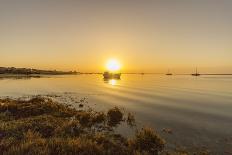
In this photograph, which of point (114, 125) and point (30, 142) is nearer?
point (30, 142)

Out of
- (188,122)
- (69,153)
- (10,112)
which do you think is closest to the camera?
(69,153)

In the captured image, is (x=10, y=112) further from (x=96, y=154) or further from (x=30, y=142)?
(x=96, y=154)

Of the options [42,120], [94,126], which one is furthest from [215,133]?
[42,120]

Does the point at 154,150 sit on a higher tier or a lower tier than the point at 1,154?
lower

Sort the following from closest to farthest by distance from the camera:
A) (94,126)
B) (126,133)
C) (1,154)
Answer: (1,154)
(126,133)
(94,126)

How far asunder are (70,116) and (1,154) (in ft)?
44.4

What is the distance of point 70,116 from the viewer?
24797 mm

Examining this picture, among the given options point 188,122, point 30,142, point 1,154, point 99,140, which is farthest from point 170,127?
point 1,154

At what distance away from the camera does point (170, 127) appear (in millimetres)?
22375

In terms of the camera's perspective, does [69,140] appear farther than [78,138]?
No

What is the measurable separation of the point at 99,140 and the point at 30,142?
4491 mm

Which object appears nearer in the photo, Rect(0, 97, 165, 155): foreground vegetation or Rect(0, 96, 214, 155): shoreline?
Rect(0, 97, 165, 155): foreground vegetation

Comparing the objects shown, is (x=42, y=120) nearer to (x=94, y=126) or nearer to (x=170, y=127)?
(x=94, y=126)

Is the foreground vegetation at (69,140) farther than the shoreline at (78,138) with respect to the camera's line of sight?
No
